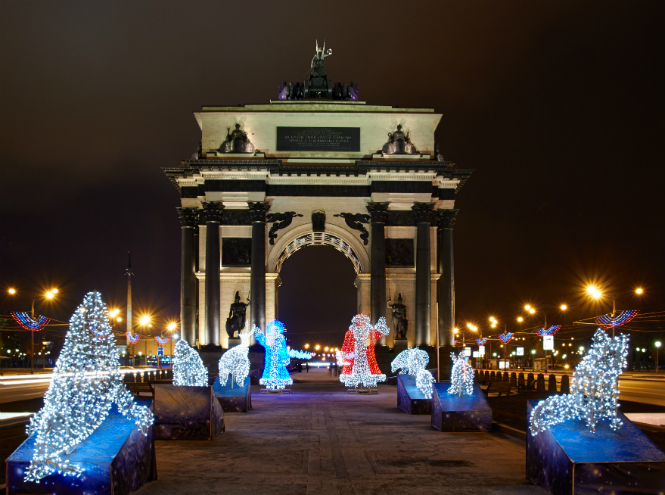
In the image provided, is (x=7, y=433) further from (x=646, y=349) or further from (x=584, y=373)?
(x=646, y=349)

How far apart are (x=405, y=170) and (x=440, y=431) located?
27088 mm

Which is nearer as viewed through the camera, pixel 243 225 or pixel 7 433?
pixel 7 433

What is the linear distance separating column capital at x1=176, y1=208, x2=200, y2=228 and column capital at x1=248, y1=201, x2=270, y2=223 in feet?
15.5

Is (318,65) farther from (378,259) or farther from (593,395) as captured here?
(593,395)

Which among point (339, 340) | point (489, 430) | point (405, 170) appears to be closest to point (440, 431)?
point (489, 430)

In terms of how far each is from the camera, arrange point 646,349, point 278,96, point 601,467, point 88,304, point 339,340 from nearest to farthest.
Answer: point 601,467, point 88,304, point 278,96, point 646,349, point 339,340

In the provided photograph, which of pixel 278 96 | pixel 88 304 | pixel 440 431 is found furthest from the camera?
pixel 278 96

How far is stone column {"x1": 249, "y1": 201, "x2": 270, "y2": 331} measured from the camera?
134 ft

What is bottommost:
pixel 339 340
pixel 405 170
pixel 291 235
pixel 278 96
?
pixel 339 340

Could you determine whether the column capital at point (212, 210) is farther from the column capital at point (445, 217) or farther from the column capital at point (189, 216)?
the column capital at point (445, 217)

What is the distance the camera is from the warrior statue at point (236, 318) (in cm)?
4144

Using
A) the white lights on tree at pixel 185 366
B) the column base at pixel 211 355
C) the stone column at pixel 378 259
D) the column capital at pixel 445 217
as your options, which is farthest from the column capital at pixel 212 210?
the white lights on tree at pixel 185 366

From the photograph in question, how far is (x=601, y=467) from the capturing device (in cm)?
861

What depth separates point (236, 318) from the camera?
1636 inches
